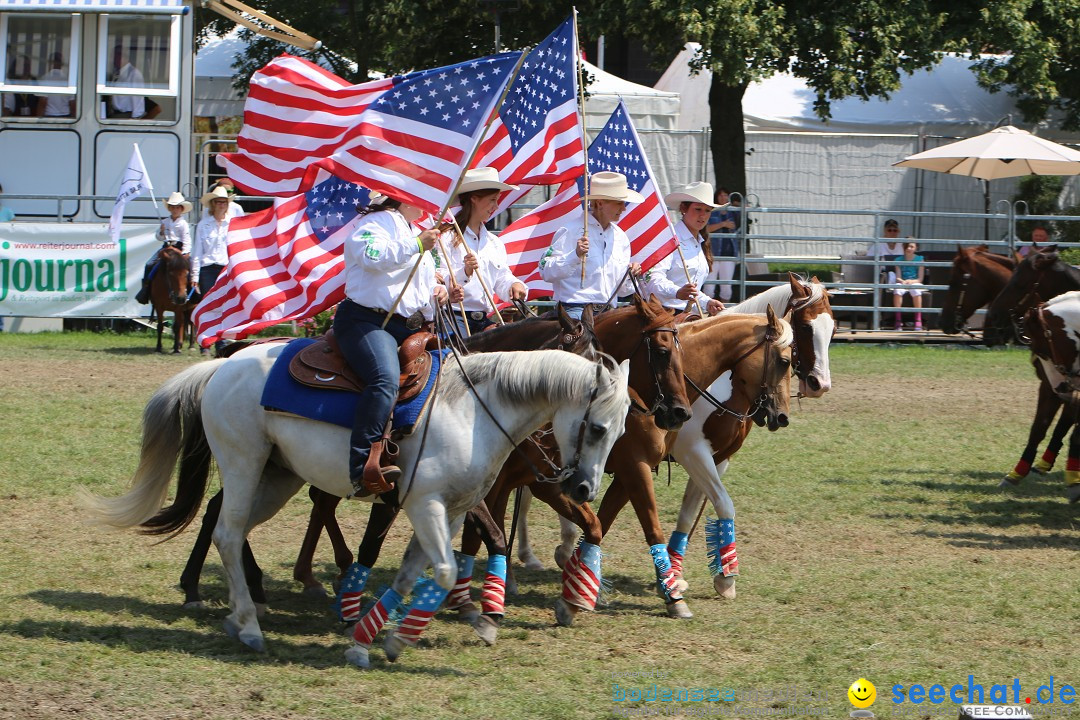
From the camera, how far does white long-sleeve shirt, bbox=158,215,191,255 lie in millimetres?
17953

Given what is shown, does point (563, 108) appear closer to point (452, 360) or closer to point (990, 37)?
point (452, 360)

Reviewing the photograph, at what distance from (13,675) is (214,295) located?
275 centimetres

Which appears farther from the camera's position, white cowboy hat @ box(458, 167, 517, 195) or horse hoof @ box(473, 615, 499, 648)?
white cowboy hat @ box(458, 167, 517, 195)

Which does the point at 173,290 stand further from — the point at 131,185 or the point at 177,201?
the point at 131,185

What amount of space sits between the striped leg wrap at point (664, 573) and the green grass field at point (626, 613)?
152 millimetres

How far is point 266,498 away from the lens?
23.1 ft

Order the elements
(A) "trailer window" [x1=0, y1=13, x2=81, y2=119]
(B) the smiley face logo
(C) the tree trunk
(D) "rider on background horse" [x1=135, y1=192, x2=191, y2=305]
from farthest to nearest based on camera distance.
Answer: (C) the tree trunk → (A) "trailer window" [x1=0, y1=13, x2=81, y2=119] → (D) "rider on background horse" [x1=135, y1=192, x2=191, y2=305] → (B) the smiley face logo

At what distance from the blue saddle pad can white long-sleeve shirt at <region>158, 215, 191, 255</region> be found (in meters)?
11.9

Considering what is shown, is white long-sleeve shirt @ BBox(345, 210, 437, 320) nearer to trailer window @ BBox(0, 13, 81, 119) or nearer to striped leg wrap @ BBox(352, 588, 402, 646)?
striped leg wrap @ BBox(352, 588, 402, 646)

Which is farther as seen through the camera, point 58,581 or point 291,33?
point 291,33

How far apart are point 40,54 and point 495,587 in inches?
621

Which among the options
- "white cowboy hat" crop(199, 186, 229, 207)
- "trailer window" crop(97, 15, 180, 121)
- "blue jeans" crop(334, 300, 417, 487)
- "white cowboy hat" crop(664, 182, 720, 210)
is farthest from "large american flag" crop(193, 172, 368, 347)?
"trailer window" crop(97, 15, 180, 121)

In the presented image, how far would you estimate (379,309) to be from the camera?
649cm

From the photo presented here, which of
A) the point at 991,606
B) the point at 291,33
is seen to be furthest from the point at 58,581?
the point at 291,33
